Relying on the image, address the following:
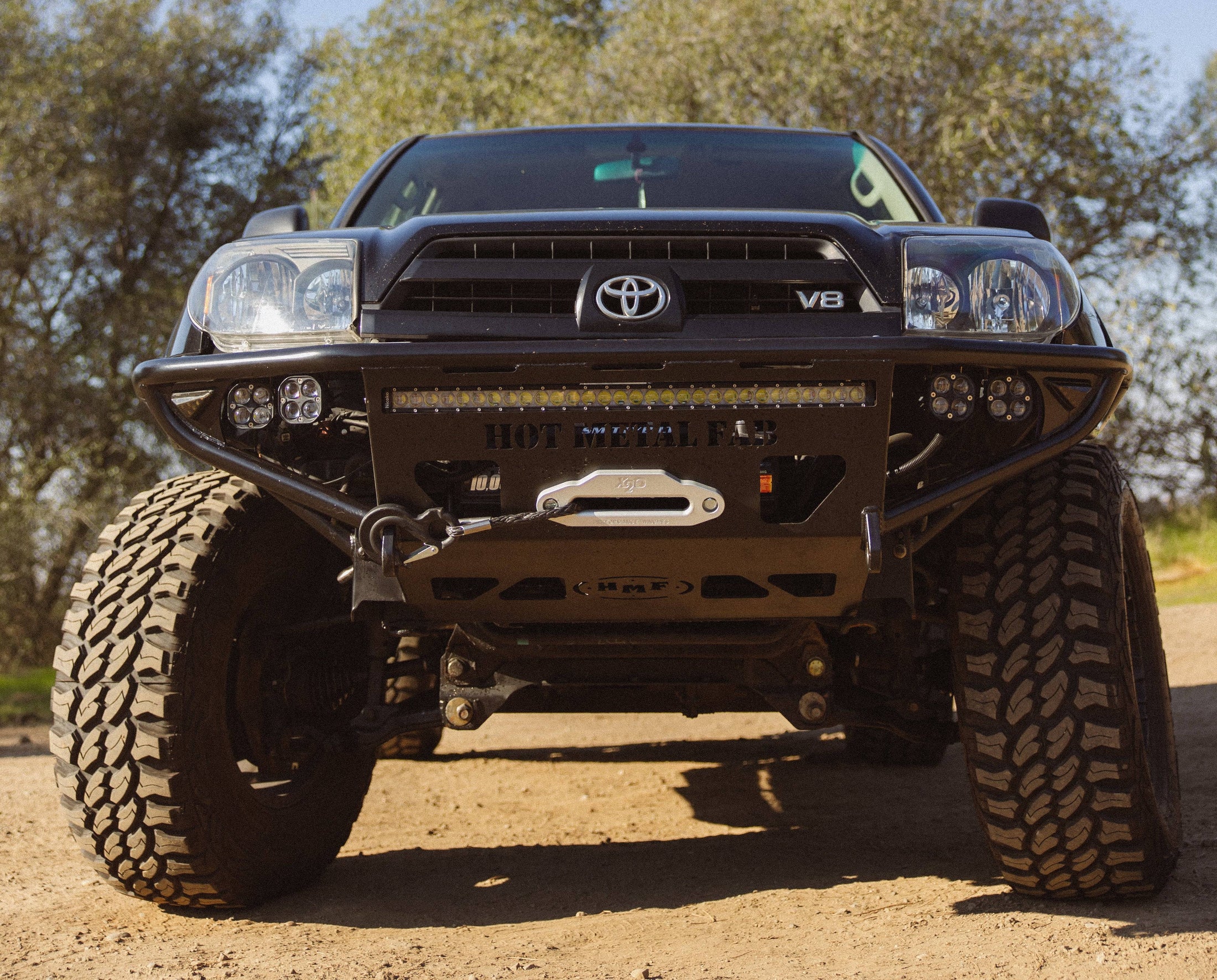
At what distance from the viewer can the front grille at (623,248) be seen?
2.82 meters

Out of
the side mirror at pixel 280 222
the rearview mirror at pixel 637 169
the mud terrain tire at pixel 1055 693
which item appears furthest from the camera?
the rearview mirror at pixel 637 169

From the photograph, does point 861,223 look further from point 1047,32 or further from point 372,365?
point 1047,32

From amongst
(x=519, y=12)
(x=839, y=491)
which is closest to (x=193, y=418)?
(x=839, y=491)

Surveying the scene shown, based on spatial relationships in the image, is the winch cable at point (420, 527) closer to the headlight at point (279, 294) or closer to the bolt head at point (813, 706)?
the headlight at point (279, 294)

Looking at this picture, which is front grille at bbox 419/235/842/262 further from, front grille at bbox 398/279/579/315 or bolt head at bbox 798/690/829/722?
bolt head at bbox 798/690/829/722

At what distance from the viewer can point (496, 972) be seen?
2672mm

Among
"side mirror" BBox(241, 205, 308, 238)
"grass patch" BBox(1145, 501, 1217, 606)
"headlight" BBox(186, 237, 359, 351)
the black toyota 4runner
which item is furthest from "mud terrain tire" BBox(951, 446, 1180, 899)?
"grass patch" BBox(1145, 501, 1217, 606)

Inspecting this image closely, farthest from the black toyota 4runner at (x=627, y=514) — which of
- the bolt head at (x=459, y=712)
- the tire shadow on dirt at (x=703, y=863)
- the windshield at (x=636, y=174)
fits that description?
the windshield at (x=636, y=174)

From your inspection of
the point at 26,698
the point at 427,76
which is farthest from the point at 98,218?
the point at 26,698

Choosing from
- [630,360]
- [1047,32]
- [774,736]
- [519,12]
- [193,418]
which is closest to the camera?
[630,360]

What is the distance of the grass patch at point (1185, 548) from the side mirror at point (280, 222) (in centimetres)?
1088

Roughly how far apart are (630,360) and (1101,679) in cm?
130

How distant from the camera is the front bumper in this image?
8.50ft

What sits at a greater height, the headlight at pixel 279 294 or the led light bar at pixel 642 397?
the headlight at pixel 279 294
